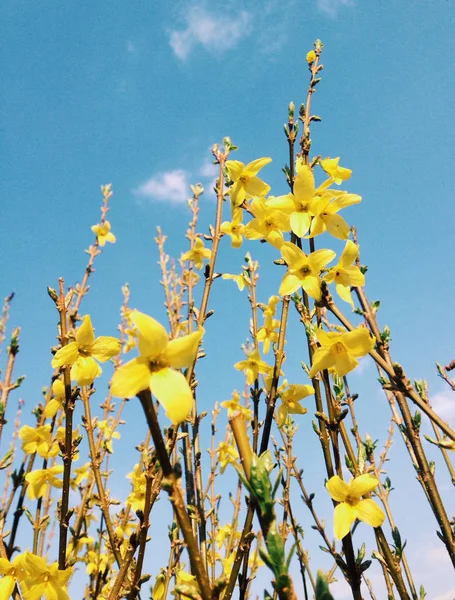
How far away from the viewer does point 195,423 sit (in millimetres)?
2541

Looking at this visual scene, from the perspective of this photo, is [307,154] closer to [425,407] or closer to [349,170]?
[349,170]

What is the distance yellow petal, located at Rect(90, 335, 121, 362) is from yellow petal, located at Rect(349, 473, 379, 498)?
1.03 meters

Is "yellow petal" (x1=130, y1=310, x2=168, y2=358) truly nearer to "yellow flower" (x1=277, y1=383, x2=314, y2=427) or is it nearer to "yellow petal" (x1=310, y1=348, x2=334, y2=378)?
"yellow petal" (x1=310, y1=348, x2=334, y2=378)

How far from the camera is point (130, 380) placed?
897mm

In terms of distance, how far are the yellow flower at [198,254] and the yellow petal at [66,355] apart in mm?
2225

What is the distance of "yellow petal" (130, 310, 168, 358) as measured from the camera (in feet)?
3.14

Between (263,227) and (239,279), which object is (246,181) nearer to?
(263,227)

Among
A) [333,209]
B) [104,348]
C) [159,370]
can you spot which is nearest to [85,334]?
[104,348]

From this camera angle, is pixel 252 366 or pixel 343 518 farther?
pixel 252 366

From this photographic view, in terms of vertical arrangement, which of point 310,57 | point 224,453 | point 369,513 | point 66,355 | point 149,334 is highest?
point 310,57

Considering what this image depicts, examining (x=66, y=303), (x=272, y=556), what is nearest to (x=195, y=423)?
(x=66, y=303)

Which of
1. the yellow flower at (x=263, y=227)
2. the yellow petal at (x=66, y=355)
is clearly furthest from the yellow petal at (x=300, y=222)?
the yellow petal at (x=66, y=355)

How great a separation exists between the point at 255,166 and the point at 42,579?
201cm

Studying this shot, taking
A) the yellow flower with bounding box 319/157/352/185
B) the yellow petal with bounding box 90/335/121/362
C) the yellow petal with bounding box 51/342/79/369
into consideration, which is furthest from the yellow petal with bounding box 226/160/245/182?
the yellow petal with bounding box 51/342/79/369
